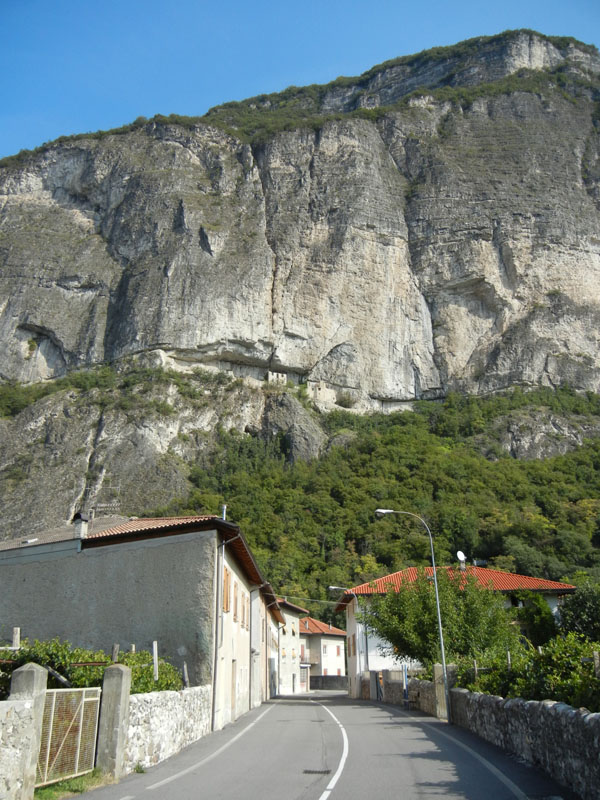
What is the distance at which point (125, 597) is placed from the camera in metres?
16.8

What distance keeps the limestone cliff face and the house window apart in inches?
2398

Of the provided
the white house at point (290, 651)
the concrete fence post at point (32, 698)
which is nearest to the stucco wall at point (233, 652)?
the concrete fence post at point (32, 698)

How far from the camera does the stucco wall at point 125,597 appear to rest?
15867mm

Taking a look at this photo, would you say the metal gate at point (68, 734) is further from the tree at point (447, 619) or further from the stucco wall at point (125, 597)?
the tree at point (447, 619)

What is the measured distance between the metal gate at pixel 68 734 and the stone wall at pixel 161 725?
0.76 meters

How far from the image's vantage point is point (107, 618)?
16.7 meters

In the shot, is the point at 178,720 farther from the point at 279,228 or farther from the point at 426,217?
the point at 426,217

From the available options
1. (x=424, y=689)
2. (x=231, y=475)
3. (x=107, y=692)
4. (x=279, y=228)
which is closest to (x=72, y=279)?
(x=279, y=228)

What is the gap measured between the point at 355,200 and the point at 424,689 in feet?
243

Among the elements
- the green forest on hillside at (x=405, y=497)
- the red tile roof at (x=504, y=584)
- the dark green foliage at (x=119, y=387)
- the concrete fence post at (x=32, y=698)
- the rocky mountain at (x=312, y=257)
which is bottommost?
the concrete fence post at (x=32, y=698)

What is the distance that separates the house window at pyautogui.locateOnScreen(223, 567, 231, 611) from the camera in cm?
1748

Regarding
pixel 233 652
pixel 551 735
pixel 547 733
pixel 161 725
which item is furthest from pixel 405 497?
pixel 551 735

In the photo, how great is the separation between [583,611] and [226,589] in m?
18.3

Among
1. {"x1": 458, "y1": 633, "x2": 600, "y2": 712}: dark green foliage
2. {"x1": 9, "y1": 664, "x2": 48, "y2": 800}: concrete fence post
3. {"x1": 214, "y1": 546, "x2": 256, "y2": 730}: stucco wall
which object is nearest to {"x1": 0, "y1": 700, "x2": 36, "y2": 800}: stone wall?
{"x1": 9, "y1": 664, "x2": 48, "y2": 800}: concrete fence post
